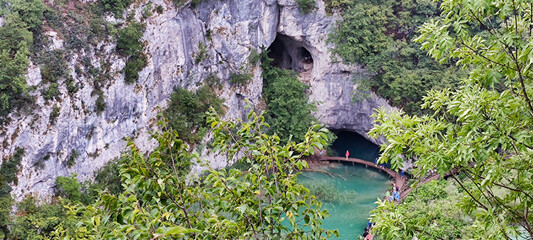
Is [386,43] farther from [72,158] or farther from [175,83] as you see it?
[72,158]

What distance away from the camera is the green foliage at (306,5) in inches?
754

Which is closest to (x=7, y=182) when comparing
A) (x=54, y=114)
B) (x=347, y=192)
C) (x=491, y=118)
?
(x=54, y=114)

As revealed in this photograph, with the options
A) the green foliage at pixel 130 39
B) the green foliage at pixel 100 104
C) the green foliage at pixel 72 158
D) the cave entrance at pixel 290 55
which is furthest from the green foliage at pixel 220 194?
the cave entrance at pixel 290 55

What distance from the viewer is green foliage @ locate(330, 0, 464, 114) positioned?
1827 cm

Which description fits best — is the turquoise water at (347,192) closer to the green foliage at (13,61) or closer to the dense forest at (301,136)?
the dense forest at (301,136)

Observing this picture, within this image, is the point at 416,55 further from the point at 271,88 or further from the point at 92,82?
the point at 92,82

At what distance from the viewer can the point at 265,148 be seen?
3.63 meters

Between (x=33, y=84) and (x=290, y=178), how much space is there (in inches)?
A: 440

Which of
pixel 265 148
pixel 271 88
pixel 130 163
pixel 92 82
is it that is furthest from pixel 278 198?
pixel 271 88

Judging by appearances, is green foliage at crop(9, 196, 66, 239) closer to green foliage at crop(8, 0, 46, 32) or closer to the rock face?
the rock face

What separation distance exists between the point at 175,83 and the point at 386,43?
971 cm

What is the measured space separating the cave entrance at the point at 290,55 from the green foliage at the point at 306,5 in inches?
81.4

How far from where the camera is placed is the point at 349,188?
57.9 feet

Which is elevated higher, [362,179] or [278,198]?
[278,198]
